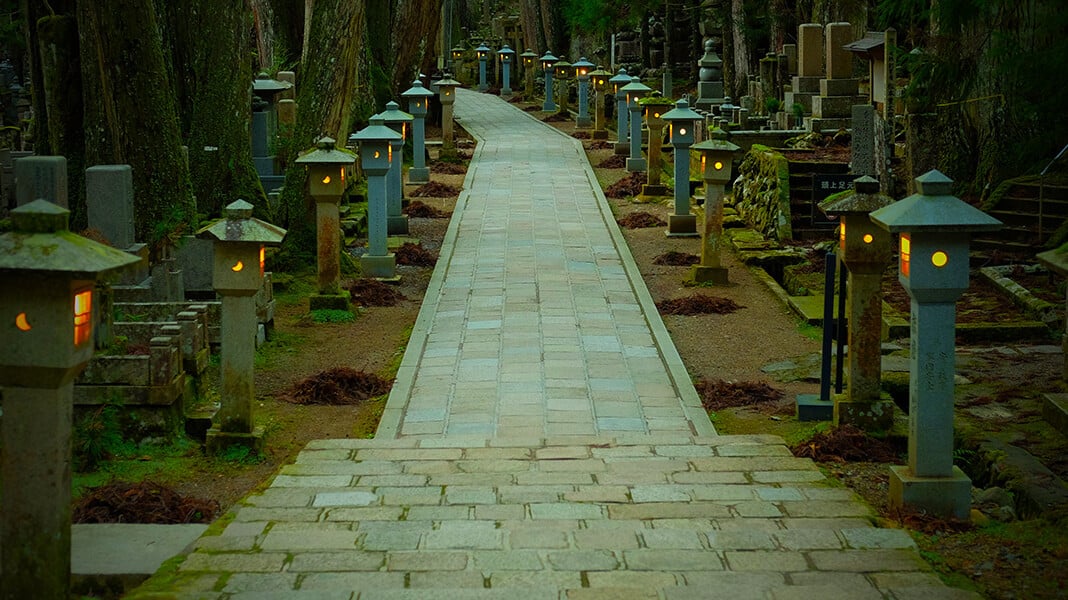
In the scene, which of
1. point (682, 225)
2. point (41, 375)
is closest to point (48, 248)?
point (41, 375)

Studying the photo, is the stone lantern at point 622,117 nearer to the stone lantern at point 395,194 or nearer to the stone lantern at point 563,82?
the stone lantern at point 395,194

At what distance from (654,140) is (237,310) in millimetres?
14880

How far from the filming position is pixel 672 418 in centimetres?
1013

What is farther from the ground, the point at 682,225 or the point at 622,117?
the point at 622,117

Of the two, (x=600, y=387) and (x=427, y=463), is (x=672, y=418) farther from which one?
(x=427, y=463)

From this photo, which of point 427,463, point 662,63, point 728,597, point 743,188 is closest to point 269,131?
point 743,188

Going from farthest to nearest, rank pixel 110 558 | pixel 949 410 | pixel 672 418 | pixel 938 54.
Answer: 1. pixel 938 54
2. pixel 672 418
3. pixel 949 410
4. pixel 110 558

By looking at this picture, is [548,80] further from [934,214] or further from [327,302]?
[934,214]

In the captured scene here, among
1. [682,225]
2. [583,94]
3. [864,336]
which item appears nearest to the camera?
[864,336]

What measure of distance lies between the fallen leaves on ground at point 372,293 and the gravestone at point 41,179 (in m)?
4.63

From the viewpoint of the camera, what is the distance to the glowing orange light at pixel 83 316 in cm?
542

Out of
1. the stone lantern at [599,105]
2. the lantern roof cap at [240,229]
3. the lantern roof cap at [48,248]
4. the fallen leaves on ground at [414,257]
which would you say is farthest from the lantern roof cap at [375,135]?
the stone lantern at [599,105]

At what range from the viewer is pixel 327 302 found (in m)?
14.2

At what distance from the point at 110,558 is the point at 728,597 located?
295cm
